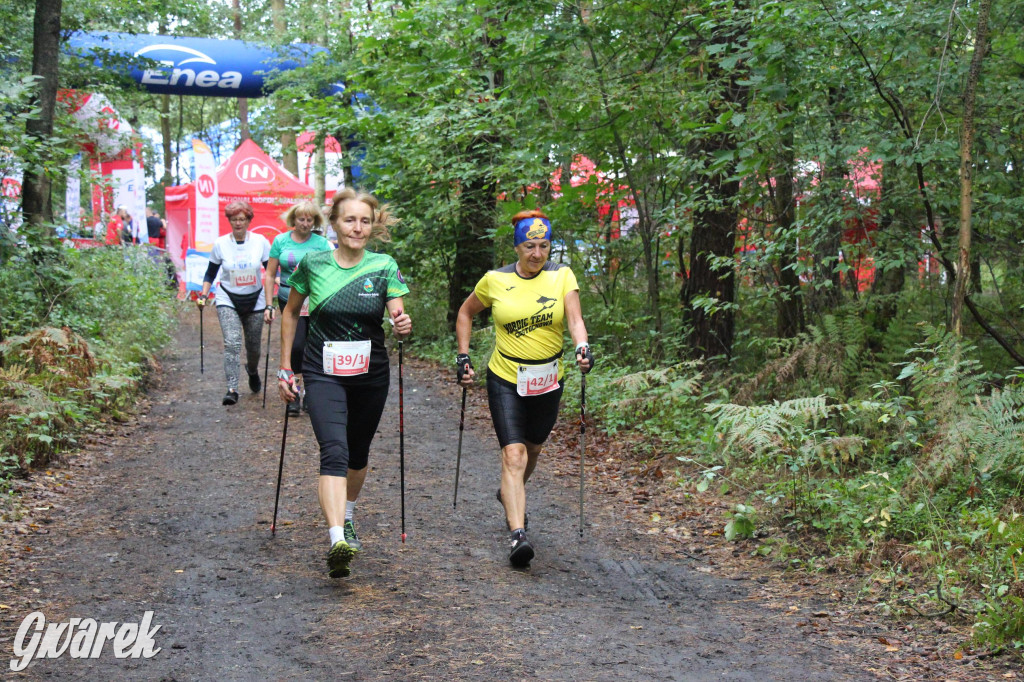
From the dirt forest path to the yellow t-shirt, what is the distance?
4.29 feet

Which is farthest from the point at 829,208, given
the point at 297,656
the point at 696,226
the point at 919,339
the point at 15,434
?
the point at 15,434

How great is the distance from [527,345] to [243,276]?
5.74 metres

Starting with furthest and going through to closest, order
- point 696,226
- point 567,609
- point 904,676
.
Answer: point 696,226
point 567,609
point 904,676

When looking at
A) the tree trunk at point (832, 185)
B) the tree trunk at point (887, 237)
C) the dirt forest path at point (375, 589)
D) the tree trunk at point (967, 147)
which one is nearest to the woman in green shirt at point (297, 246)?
the dirt forest path at point (375, 589)

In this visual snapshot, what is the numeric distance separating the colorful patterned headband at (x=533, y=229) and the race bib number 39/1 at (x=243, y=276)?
5.59 metres

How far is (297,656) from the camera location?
445 centimetres

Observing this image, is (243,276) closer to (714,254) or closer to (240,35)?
(714,254)

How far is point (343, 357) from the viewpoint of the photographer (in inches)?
226

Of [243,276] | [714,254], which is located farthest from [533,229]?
[243,276]

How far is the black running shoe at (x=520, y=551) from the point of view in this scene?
582cm

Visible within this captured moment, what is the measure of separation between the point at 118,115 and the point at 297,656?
1706cm

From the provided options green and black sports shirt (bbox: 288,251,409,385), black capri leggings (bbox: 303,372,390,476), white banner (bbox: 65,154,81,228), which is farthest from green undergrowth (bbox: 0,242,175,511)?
green and black sports shirt (bbox: 288,251,409,385)

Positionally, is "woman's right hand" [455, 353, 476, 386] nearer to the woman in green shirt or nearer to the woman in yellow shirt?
the woman in yellow shirt

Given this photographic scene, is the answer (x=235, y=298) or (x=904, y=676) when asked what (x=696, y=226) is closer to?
(x=235, y=298)
